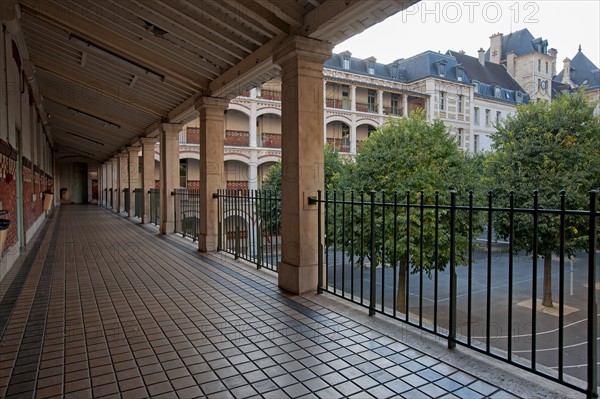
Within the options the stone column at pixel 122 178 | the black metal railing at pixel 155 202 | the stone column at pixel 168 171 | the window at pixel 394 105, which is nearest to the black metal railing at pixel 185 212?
the stone column at pixel 168 171

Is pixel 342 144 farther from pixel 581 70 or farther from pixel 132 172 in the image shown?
pixel 581 70

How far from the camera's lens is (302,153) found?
5.15m

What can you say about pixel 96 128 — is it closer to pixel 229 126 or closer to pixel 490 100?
pixel 229 126

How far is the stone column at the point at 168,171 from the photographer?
11.4 metres

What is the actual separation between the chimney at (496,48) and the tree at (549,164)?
129ft

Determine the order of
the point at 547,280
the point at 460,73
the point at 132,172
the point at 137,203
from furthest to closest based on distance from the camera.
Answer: the point at 460,73 → the point at 132,172 → the point at 137,203 → the point at 547,280

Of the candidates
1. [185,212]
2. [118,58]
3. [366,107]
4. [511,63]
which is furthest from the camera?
[511,63]

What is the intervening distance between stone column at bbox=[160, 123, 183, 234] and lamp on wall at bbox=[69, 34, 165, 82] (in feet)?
9.35

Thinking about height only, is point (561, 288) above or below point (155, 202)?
below

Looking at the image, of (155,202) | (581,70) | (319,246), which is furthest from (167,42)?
(581,70)

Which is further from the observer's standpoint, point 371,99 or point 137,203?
point 371,99

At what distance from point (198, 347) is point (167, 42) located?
5310 millimetres

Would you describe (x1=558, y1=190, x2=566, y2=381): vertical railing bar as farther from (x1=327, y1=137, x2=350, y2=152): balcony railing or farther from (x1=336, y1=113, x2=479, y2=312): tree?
(x1=327, y1=137, x2=350, y2=152): balcony railing

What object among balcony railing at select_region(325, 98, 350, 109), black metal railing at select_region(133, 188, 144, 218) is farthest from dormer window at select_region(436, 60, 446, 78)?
black metal railing at select_region(133, 188, 144, 218)
